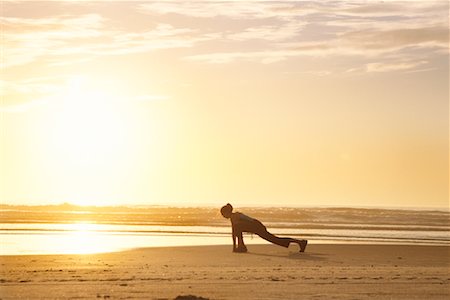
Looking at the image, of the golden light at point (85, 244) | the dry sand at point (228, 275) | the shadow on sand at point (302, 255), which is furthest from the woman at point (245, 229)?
the golden light at point (85, 244)

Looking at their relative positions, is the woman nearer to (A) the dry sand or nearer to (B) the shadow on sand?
(B) the shadow on sand

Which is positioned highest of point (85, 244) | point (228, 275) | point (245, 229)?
point (245, 229)

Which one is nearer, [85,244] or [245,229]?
[245,229]

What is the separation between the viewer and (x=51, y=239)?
33844mm

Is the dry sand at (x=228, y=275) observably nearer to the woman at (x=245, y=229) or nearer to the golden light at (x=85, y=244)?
the woman at (x=245, y=229)

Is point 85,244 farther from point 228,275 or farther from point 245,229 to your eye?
point 228,275

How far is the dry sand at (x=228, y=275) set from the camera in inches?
595

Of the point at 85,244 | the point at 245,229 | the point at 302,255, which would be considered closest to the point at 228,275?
the point at 302,255

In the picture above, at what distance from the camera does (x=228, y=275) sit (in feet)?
59.7

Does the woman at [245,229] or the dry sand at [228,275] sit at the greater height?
the woman at [245,229]

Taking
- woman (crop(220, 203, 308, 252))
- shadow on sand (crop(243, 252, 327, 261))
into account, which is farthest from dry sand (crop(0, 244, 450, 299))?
woman (crop(220, 203, 308, 252))

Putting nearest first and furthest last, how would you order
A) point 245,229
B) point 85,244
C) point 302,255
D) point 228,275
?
point 228,275
point 302,255
point 245,229
point 85,244

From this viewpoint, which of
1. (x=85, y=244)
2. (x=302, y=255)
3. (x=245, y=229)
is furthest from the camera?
(x=85, y=244)

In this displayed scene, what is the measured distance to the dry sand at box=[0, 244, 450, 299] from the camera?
15125 millimetres
